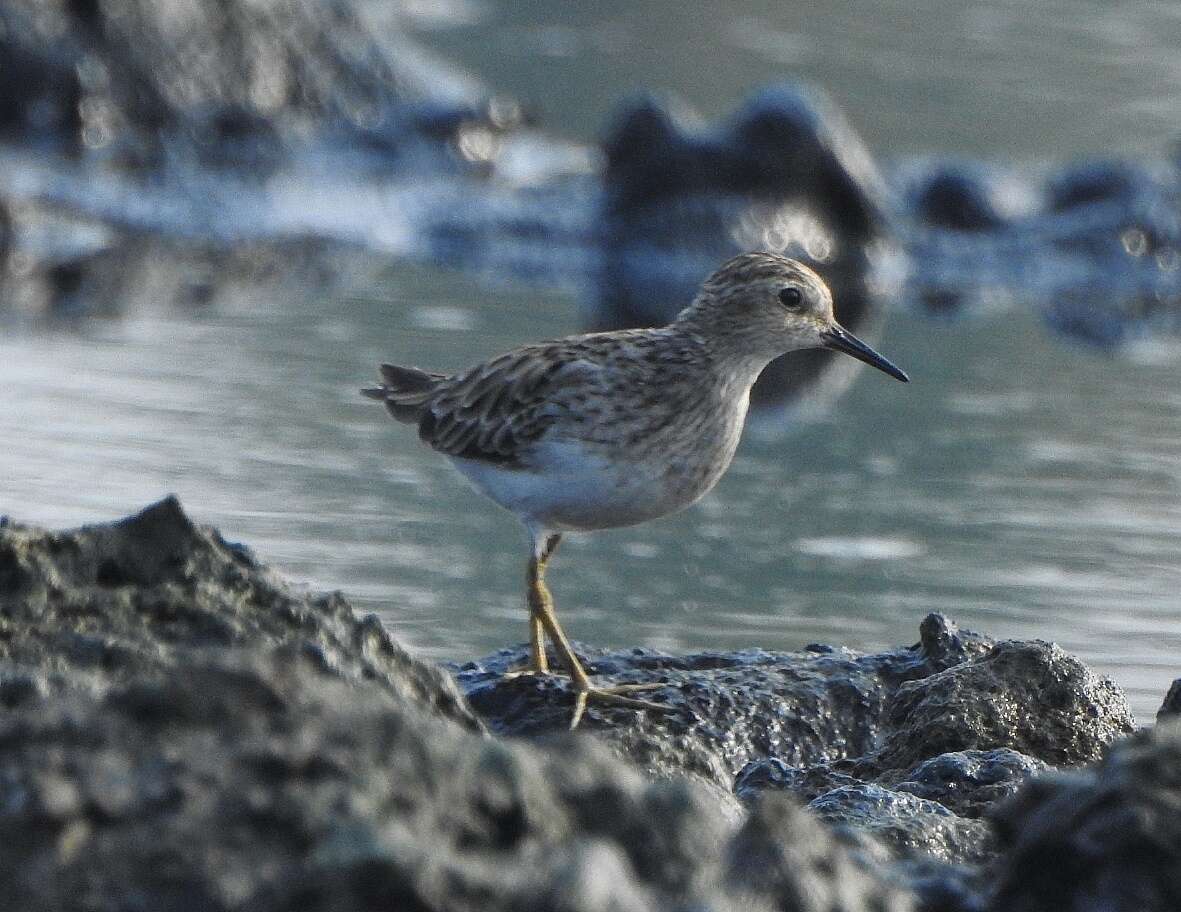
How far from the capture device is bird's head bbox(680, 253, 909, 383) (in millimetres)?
6145

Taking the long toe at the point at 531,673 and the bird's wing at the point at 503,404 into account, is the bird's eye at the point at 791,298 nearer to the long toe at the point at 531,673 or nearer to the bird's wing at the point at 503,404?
the bird's wing at the point at 503,404

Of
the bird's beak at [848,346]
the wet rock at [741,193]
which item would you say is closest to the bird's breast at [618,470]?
the bird's beak at [848,346]

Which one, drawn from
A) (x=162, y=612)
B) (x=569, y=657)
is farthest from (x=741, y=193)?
(x=162, y=612)

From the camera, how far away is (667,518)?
26.9 feet

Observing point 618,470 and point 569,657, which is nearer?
point 569,657

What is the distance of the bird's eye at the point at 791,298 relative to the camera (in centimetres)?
623

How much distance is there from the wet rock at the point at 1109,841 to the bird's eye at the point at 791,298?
3.07 metres

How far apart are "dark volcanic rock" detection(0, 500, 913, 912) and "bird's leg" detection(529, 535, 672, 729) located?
222cm

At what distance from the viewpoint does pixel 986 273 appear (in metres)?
13.2

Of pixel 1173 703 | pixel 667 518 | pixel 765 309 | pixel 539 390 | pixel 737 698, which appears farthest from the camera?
pixel 667 518

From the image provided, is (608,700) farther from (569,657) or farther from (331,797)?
(331,797)

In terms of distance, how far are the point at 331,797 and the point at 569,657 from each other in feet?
9.08

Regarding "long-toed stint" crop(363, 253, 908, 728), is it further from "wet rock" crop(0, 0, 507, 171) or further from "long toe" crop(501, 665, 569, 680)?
"wet rock" crop(0, 0, 507, 171)

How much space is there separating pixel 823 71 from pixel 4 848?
14.5m
